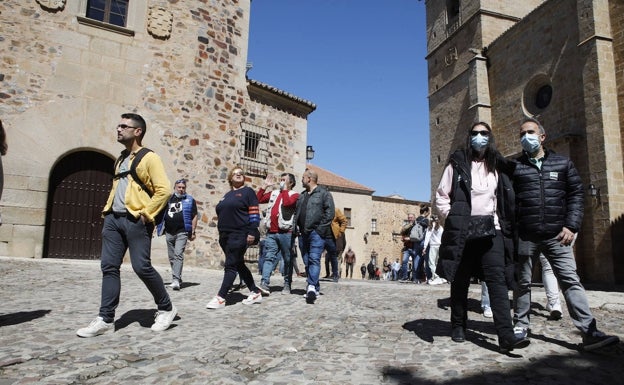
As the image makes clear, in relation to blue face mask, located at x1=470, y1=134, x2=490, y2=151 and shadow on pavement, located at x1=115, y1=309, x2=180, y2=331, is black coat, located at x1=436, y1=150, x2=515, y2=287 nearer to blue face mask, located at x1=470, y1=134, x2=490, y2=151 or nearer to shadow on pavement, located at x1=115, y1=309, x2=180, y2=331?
blue face mask, located at x1=470, y1=134, x2=490, y2=151

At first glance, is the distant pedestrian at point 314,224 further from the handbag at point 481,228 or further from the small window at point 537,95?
the small window at point 537,95

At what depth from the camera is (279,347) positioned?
10.6 ft

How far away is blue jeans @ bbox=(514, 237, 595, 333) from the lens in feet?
10.7

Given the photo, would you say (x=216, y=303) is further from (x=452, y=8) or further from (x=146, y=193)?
(x=452, y=8)

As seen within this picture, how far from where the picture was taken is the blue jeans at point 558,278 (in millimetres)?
3270

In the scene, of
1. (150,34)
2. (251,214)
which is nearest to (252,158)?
(150,34)

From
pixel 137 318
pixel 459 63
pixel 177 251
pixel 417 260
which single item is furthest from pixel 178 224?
pixel 459 63

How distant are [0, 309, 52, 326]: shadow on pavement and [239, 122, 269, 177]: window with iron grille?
791 centimetres

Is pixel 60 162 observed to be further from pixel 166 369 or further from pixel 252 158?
pixel 166 369

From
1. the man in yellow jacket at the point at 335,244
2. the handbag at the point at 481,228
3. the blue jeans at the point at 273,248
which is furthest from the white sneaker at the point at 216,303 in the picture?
the man in yellow jacket at the point at 335,244

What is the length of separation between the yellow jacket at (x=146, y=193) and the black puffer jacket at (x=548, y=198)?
298 centimetres

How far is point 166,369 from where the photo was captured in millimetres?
2627

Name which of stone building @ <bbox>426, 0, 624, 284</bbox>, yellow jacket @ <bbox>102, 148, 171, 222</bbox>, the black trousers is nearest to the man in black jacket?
the black trousers

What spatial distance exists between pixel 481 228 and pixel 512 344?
854 millimetres
